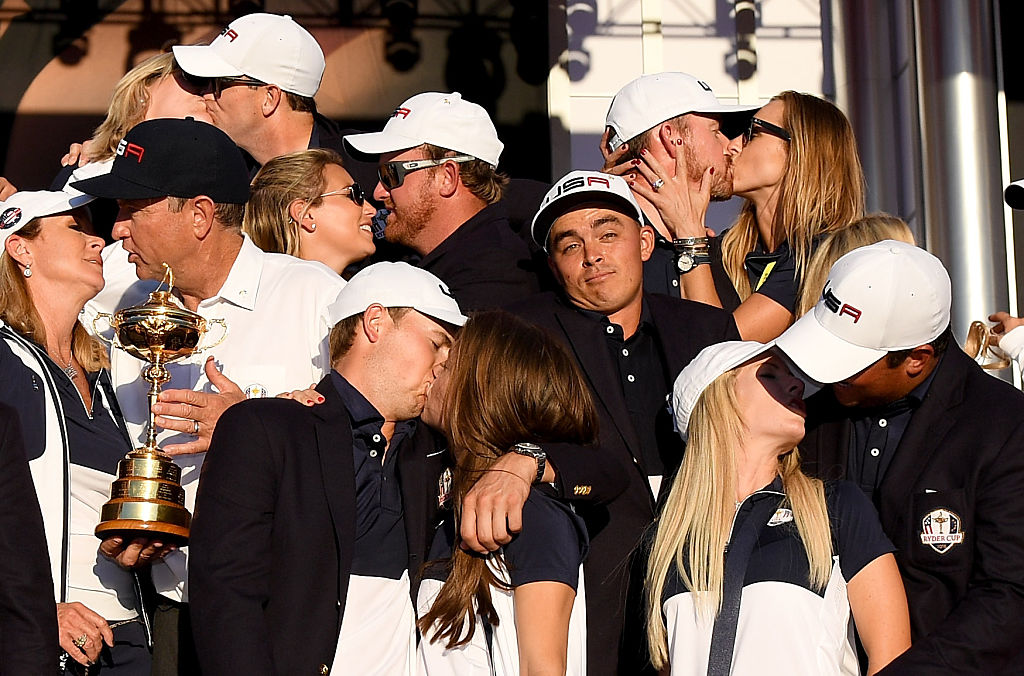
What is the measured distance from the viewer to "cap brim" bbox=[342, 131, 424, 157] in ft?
19.5

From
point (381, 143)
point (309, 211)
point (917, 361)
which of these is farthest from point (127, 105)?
point (917, 361)

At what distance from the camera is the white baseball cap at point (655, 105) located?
5887 millimetres

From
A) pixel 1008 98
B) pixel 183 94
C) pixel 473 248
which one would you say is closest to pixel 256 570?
pixel 473 248

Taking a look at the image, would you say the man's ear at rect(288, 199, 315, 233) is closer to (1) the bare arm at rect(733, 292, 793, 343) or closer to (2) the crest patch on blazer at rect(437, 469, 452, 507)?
(1) the bare arm at rect(733, 292, 793, 343)

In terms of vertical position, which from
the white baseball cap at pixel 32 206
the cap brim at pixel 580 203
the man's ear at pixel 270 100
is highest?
the man's ear at pixel 270 100

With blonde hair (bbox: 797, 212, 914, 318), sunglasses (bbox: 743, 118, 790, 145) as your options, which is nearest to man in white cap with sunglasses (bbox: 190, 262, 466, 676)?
blonde hair (bbox: 797, 212, 914, 318)

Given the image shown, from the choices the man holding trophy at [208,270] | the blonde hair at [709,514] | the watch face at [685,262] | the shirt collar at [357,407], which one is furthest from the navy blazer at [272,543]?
the watch face at [685,262]

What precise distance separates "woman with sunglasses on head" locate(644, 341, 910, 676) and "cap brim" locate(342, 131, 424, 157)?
177cm

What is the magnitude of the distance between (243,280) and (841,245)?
1.91 meters

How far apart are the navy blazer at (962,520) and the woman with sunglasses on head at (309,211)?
2490mm

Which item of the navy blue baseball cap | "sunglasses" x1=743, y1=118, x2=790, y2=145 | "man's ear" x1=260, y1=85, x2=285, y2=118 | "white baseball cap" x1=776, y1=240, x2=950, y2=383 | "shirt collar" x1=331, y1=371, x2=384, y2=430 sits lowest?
"shirt collar" x1=331, y1=371, x2=384, y2=430

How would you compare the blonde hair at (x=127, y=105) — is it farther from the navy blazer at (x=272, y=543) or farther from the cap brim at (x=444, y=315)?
the navy blazer at (x=272, y=543)

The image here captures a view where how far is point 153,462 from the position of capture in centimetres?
462

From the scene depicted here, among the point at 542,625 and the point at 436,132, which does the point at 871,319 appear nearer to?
the point at 542,625
